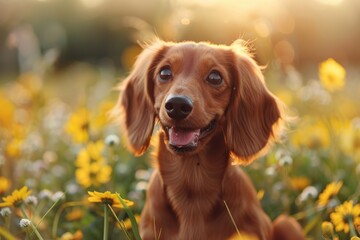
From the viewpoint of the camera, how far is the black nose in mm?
2840

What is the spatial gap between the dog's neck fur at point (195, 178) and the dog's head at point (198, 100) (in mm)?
87

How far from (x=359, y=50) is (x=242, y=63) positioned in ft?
33.5

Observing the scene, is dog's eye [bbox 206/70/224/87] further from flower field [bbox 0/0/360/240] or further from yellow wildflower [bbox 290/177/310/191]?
yellow wildflower [bbox 290/177/310/191]

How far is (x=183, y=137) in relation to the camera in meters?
2.96

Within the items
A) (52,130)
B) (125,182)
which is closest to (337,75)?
(125,182)

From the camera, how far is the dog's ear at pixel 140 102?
339 centimetres

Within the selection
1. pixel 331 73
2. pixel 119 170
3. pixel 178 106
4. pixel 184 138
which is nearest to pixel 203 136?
pixel 184 138

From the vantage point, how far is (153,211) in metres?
3.10

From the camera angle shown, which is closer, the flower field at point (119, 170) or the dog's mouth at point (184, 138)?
the dog's mouth at point (184, 138)

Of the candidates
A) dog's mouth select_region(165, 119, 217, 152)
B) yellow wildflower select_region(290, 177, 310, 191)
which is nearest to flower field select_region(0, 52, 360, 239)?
yellow wildflower select_region(290, 177, 310, 191)

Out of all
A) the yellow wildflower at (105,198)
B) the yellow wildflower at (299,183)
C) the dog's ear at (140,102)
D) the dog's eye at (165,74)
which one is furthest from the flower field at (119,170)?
the dog's eye at (165,74)

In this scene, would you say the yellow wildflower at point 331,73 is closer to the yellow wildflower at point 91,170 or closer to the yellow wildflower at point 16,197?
the yellow wildflower at point 91,170

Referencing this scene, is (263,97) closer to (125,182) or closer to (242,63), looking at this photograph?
(242,63)

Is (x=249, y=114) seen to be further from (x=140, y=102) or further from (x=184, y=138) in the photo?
(x=140, y=102)
